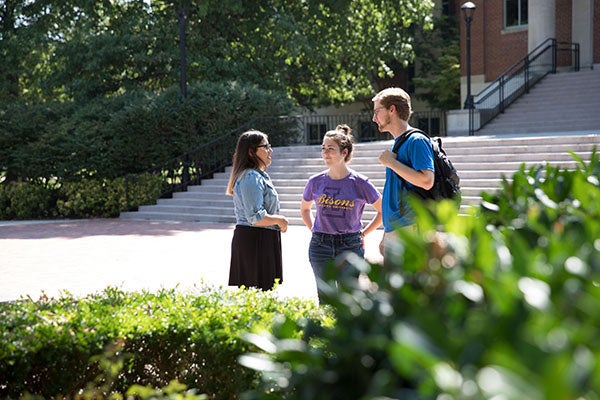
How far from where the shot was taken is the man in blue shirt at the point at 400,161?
4.82 meters

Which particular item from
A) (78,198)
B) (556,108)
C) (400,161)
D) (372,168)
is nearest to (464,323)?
(400,161)

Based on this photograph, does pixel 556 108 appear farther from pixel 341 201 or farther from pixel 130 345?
pixel 130 345

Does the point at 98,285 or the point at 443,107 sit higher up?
the point at 443,107

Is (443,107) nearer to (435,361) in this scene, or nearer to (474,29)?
(474,29)

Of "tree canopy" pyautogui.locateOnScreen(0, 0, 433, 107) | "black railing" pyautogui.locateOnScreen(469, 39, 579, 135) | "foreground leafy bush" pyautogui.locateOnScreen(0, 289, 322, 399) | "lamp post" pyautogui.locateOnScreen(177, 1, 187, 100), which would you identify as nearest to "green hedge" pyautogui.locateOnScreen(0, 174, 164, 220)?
"lamp post" pyautogui.locateOnScreen(177, 1, 187, 100)

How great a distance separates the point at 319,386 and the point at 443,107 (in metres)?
35.0

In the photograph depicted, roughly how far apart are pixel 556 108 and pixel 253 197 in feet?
70.0

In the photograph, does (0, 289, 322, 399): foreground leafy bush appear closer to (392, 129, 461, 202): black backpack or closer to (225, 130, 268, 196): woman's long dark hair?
(392, 129, 461, 202): black backpack

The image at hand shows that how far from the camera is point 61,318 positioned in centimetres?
427

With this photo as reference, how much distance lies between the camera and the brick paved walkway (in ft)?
31.6

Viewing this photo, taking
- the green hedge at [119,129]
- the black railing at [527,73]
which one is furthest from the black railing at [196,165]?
the black railing at [527,73]

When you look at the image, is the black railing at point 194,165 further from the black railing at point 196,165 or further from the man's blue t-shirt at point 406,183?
the man's blue t-shirt at point 406,183

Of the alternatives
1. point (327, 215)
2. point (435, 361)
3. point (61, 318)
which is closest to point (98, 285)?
point (327, 215)

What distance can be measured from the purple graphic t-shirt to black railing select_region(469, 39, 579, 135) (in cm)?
2097
